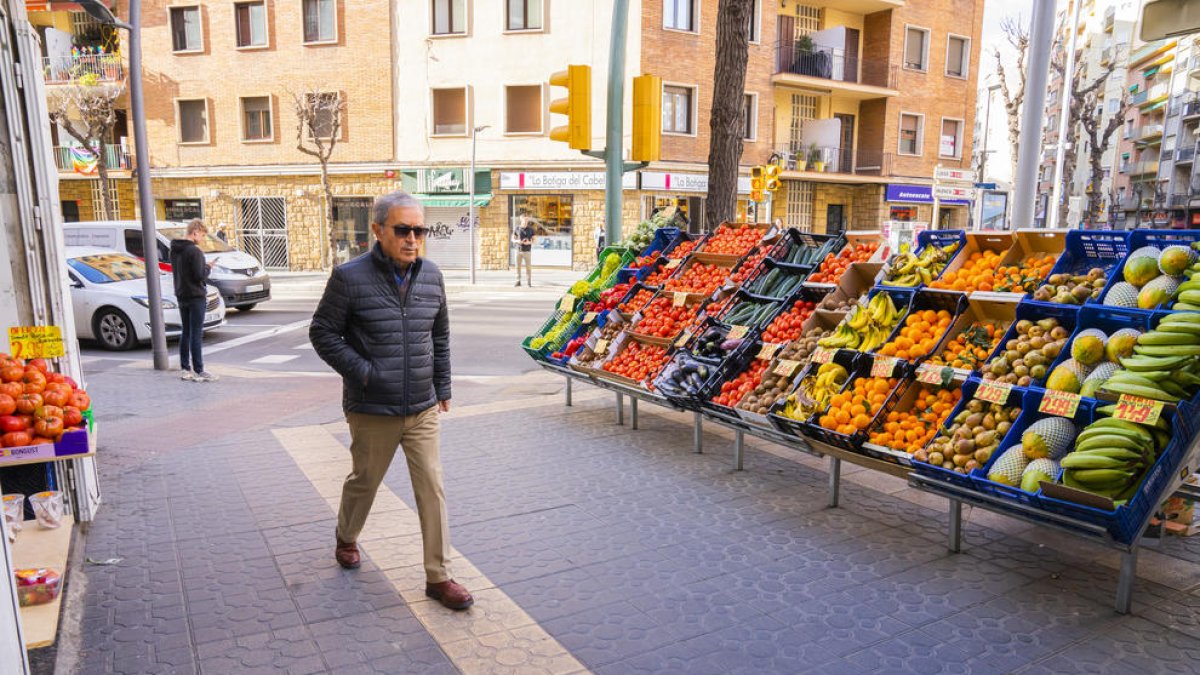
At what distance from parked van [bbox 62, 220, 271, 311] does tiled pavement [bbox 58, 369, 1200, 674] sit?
10581 millimetres

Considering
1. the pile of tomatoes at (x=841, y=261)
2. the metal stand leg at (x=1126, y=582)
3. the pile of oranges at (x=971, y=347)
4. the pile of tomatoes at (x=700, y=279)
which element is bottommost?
the metal stand leg at (x=1126, y=582)

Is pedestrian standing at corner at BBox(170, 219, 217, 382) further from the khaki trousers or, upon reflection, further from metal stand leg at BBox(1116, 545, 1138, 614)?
metal stand leg at BBox(1116, 545, 1138, 614)

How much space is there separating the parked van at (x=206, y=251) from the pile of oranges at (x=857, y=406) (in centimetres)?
1289

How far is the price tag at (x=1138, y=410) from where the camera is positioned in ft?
11.3

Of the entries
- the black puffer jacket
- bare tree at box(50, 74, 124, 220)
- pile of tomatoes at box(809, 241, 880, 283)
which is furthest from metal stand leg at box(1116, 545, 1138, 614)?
bare tree at box(50, 74, 124, 220)

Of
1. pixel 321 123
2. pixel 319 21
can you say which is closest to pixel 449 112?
pixel 321 123

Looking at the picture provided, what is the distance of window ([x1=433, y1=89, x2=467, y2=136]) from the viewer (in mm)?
26438

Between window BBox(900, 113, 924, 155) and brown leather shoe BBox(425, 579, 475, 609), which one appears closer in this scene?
brown leather shoe BBox(425, 579, 475, 609)

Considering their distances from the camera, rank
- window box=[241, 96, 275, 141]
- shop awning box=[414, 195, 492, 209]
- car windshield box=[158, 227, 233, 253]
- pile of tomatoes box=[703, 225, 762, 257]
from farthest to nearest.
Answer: window box=[241, 96, 275, 141] < shop awning box=[414, 195, 492, 209] < car windshield box=[158, 227, 233, 253] < pile of tomatoes box=[703, 225, 762, 257]

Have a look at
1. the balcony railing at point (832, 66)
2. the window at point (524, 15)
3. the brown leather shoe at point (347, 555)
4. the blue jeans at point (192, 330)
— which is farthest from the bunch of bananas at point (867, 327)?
the balcony railing at point (832, 66)

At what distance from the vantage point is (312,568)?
419cm

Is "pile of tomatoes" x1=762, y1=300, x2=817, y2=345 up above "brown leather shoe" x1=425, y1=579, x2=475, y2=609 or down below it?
above

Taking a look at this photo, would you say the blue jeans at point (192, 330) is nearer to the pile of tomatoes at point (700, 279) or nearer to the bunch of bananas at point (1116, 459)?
the pile of tomatoes at point (700, 279)

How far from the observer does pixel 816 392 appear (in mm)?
5059
